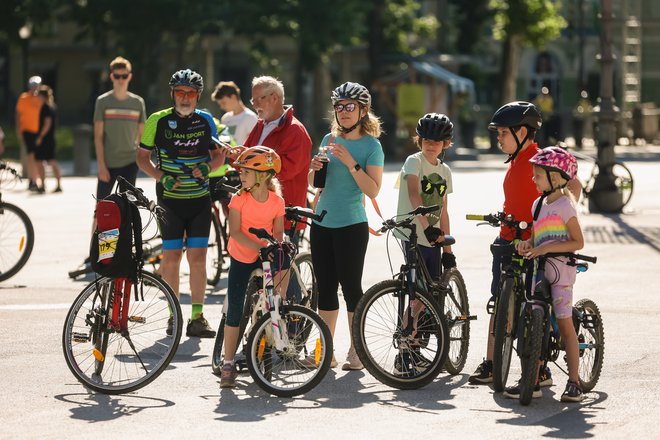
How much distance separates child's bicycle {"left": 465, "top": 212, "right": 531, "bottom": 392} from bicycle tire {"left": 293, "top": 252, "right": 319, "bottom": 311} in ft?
4.93

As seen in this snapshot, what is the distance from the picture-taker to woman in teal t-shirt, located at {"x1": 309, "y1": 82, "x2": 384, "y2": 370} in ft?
29.4

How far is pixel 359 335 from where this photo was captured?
8539 millimetres

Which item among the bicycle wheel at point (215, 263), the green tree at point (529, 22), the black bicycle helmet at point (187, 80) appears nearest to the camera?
the black bicycle helmet at point (187, 80)

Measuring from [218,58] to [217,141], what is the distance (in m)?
58.3

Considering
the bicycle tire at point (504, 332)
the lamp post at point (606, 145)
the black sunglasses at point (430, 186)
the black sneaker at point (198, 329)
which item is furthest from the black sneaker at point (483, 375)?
the lamp post at point (606, 145)

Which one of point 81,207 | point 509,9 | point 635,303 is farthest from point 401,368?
point 509,9

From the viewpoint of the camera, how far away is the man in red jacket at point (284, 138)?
982 cm

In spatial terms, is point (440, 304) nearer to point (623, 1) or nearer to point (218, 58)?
point (218, 58)

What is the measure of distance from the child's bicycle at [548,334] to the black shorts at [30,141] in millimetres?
17391

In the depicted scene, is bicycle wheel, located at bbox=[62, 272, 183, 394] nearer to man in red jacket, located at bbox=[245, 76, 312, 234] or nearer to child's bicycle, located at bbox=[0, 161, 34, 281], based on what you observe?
man in red jacket, located at bbox=[245, 76, 312, 234]

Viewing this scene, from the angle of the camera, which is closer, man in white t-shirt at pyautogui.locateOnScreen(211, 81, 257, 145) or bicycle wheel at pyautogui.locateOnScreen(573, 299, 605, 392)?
bicycle wheel at pyautogui.locateOnScreen(573, 299, 605, 392)

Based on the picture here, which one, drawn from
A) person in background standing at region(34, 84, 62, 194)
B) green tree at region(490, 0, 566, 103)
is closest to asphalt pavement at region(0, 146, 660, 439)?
person in background standing at region(34, 84, 62, 194)

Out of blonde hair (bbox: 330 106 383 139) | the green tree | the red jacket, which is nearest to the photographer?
blonde hair (bbox: 330 106 383 139)

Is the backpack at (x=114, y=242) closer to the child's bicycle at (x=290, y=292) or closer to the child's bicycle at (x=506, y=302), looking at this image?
the child's bicycle at (x=290, y=292)
